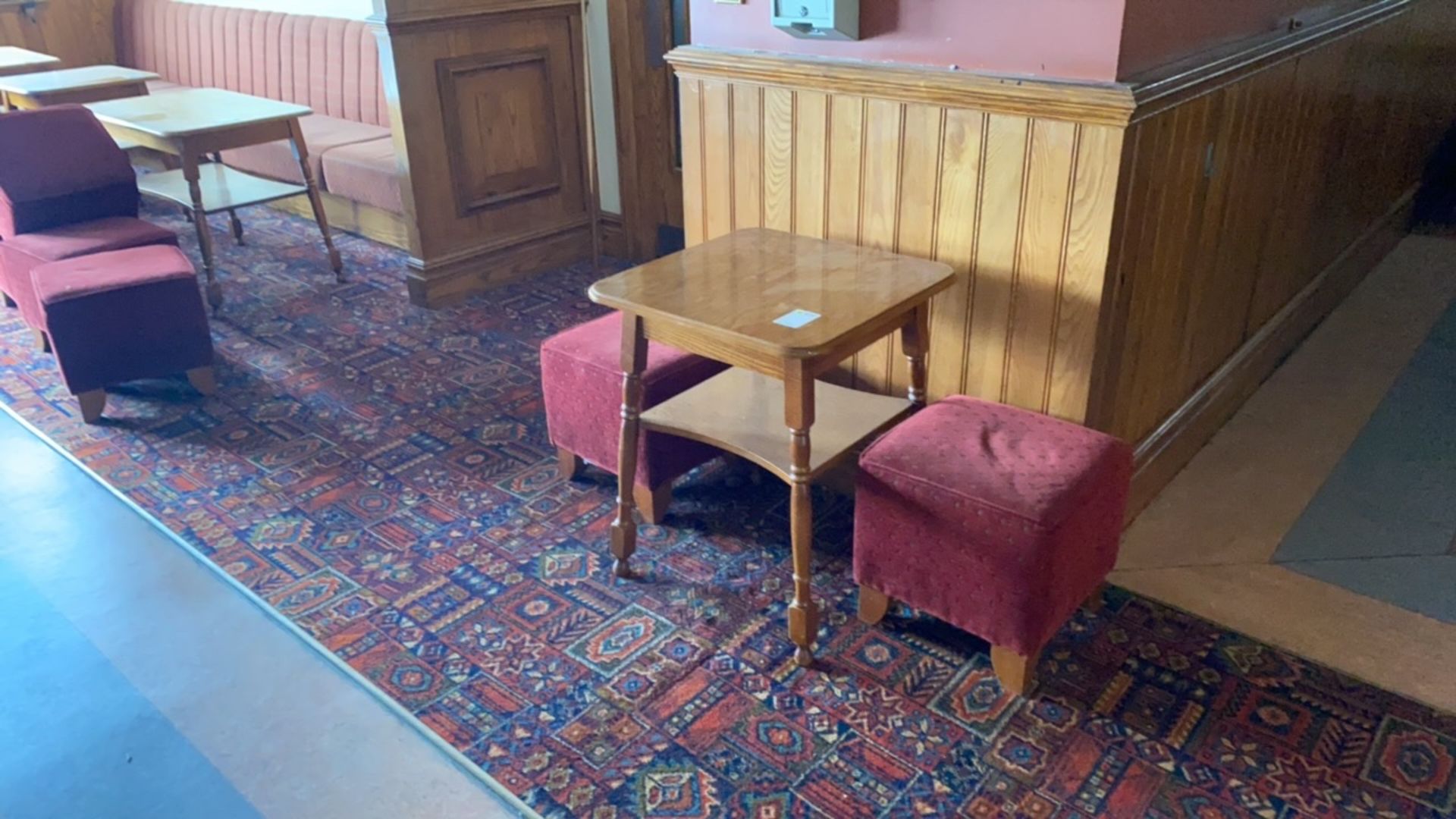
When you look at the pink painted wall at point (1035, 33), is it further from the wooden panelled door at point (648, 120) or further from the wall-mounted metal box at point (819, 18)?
the wooden panelled door at point (648, 120)

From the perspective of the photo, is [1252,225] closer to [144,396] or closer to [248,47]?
[144,396]

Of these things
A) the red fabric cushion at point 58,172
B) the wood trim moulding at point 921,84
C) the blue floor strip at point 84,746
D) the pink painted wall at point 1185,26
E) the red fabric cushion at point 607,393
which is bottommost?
the blue floor strip at point 84,746

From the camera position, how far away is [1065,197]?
2018 millimetres

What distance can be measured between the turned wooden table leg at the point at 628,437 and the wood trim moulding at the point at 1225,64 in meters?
1.01

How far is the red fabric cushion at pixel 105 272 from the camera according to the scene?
9.50ft

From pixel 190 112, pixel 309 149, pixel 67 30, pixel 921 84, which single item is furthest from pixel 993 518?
pixel 67 30

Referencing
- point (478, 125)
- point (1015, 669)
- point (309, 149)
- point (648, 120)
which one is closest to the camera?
point (1015, 669)

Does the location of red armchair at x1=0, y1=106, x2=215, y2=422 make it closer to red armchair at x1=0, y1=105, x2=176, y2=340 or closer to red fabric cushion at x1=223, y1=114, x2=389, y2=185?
red armchair at x1=0, y1=105, x2=176, y2=340

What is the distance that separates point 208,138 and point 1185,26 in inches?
128

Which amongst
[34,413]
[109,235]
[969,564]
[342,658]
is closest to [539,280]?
[109,235]

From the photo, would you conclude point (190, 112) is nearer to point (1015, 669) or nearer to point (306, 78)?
point (306, 78)

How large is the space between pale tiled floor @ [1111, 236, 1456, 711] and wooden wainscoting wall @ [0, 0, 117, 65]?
6.83m

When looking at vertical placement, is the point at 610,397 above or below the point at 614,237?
above

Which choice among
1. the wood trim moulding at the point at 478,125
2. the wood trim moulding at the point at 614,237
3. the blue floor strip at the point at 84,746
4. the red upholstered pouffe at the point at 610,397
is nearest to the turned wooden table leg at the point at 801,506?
the red upholstered pouffe at the point at 610,397
